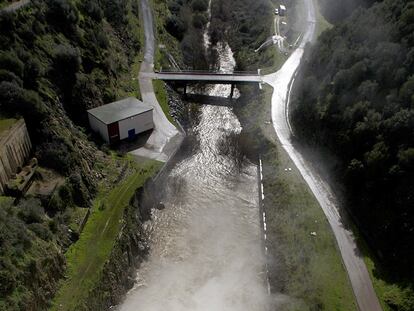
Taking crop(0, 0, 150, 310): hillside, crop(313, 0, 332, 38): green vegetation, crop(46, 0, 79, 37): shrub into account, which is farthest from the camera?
crop(313, 0, 332, 38): green vegetation

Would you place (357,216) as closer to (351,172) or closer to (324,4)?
(351,172)

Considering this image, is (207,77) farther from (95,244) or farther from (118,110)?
(95,244)

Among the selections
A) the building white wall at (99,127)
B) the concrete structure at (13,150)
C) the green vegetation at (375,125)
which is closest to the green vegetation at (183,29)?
the building white wall at (99,127)

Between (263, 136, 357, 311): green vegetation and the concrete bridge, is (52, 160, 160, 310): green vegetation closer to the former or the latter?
(263, 136, 357, 311): green vegetation

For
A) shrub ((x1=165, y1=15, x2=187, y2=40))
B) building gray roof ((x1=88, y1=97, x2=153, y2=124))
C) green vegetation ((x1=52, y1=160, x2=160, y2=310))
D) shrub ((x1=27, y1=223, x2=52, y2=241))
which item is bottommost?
green vegetation ((x1=52, y1=160, x2=160, y2=310))

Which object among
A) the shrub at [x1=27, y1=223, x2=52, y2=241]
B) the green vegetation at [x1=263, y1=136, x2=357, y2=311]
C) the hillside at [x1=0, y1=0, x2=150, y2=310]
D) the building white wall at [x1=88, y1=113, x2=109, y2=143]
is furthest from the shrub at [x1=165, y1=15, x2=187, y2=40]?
the shrub at [x1=27, y1=223, x2=52, y2=241]

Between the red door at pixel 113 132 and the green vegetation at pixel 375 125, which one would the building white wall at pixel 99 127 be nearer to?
the red door at pixel 113 132
